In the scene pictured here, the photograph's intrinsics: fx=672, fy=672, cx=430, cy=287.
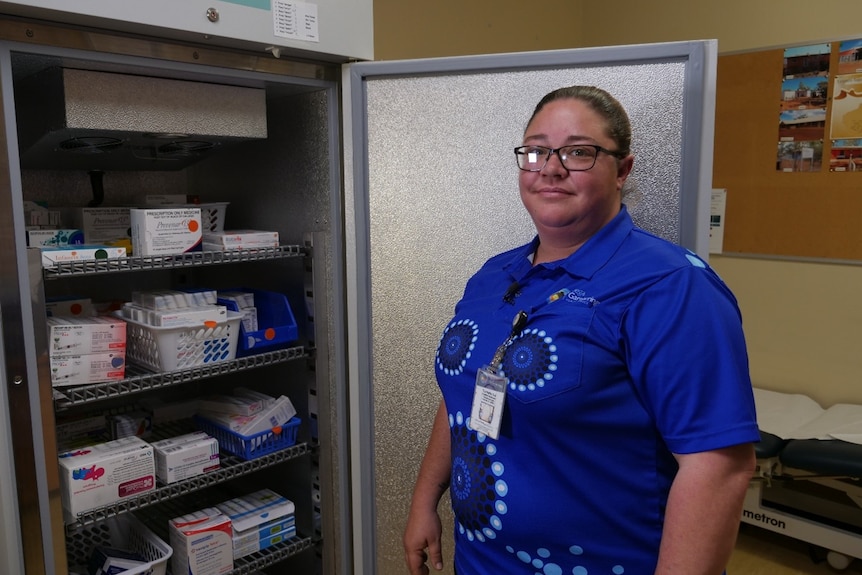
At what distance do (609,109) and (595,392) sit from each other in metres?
0.46

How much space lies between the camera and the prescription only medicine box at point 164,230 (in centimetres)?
139

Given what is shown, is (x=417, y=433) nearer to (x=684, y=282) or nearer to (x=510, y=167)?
(x=510, y=167)

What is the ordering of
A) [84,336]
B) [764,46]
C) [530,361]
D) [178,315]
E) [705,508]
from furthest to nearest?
[764,46] → [178,315] → [84,336] → [530,361] → [705,508]

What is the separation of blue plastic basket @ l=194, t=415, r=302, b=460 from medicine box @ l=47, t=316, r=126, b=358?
0.38m

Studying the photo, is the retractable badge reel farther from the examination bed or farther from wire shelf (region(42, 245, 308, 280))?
the examination bed

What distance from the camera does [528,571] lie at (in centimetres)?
110

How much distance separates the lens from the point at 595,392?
988mm

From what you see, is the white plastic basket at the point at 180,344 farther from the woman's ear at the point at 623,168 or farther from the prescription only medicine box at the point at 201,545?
the woman's ear at the point at 623,168

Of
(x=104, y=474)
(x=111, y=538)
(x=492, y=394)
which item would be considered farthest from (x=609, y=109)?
(x=111, y=538)

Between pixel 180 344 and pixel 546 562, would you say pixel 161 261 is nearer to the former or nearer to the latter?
pixel 180 344

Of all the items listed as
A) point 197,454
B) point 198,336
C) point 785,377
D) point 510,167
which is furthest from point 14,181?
point 785,377

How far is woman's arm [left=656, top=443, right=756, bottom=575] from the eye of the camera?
93cm

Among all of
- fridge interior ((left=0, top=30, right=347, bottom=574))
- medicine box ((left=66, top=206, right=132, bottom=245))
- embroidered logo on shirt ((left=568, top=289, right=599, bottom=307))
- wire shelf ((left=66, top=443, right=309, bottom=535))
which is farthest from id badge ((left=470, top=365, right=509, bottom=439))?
medicine box ((left=66, top=206, right=132, bottom=245))

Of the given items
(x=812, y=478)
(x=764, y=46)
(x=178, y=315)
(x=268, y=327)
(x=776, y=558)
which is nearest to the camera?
(x=178, y=315)
